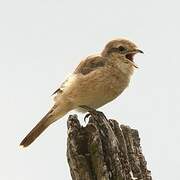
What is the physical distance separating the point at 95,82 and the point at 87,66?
49 cm

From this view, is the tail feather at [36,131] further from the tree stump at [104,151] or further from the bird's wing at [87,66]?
the tree stump at [104,151]

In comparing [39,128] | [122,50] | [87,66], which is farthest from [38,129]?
[122,50]

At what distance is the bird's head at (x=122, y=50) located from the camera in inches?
369

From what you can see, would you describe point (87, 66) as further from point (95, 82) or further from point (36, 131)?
point (36, 131)

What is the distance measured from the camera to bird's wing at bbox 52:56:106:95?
358 inches

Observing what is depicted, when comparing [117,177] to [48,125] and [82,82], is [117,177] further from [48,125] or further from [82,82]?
[48,125]

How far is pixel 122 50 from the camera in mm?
9461

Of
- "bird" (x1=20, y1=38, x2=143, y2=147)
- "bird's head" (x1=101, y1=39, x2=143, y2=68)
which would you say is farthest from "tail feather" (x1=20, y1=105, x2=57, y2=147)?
"bird's head" (x1=101, y1=39, x2=143, y2=68)

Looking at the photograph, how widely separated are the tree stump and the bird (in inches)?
86.0

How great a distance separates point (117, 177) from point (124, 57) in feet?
12.6

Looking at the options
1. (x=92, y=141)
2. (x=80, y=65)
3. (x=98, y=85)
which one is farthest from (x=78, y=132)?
(x=80, y=65)

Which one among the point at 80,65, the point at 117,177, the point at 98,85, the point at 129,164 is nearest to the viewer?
the point at 117,177

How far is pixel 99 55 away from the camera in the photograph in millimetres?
9531

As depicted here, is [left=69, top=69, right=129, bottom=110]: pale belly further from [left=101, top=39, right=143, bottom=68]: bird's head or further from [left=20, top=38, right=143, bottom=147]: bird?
[left=101, top=39, right=143, bottom=68]: bird's head
